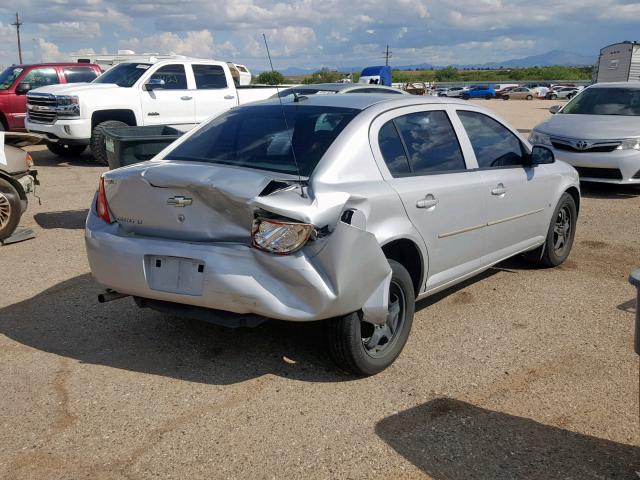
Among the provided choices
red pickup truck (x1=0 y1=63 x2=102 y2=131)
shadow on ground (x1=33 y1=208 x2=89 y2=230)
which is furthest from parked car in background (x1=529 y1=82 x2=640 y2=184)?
red pickup truck (x1=0 y1=63 x2=102 y2=131)

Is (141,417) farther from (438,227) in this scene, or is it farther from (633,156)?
(633,156)

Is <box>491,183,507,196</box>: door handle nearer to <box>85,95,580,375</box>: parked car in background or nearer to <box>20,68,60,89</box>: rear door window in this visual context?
<box>85,95,580,375</box>: parked car in background

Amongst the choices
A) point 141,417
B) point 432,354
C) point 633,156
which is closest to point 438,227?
point 432,354

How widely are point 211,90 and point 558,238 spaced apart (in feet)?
31.9

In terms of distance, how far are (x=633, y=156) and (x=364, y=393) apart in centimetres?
796

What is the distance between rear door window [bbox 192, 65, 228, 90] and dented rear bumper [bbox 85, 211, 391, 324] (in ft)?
36.7

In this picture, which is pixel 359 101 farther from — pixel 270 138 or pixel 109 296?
pixel 109 296

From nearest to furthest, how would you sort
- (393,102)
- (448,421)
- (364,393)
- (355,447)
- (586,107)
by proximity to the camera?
(355,447)
(448,421)
(364,393)
(393,102)
(586,107)

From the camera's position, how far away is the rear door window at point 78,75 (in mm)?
16656

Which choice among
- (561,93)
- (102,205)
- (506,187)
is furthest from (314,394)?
(561,93)

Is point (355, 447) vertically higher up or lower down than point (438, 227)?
lower down

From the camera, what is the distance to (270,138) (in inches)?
178

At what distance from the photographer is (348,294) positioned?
3.77m

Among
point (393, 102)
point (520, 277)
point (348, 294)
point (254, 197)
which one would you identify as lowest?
point (520, 277)
